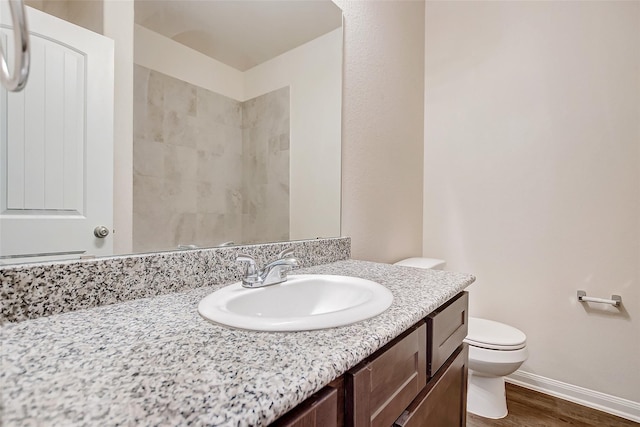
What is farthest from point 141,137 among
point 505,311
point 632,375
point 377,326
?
point 632,375

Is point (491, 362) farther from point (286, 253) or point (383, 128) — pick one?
point (383, 128)

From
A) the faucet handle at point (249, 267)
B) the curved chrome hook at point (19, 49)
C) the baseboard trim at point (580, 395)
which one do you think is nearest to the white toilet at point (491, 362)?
the baseboard trim at point (580, 395)

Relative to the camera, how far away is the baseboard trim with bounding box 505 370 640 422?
59.6 inches

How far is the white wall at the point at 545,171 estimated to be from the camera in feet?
5.05

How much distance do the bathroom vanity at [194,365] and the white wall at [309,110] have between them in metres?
0.54

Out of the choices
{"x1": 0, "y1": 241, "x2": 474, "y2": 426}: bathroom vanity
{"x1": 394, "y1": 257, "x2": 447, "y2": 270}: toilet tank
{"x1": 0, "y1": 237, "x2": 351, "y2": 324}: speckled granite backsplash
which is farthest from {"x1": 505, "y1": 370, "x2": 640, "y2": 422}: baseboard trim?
{"x1": 0, "y1": 237, "x2": 351, "y2": 324}: speckled granite backsplash

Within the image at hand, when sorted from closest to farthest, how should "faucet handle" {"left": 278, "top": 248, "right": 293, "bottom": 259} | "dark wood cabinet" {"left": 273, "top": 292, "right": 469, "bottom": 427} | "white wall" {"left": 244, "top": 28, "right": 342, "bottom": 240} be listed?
"dark wood cabinet" {"left": 273, "top": 292, "right": 469, "bottom": 427} < "faucet handle" {"left": 278, "top": 248, "right": 293, "bottom": 259} < "white wall" {"left": 244, "top": 28, "right": 342, "bottom": 240}

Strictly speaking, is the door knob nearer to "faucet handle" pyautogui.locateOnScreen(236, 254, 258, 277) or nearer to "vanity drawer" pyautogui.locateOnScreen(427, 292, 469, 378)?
"faucet handle" pyautogui.locateOnScreen(236, 254, 258, 277)

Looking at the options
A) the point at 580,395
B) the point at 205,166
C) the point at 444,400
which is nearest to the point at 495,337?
the point at 580,395

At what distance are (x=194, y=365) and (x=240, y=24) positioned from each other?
106cm

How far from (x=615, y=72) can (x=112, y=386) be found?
2298 millimetres

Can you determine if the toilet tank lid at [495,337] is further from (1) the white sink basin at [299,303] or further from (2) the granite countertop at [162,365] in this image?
(2) the granite countertop at [162,365]

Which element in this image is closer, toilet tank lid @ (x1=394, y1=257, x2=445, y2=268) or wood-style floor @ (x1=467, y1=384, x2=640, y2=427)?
wood-style floor @ (x1=467, y1=384, x2=640, y2=427)

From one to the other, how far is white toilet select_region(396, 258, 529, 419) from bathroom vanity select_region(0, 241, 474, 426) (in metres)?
0.78
